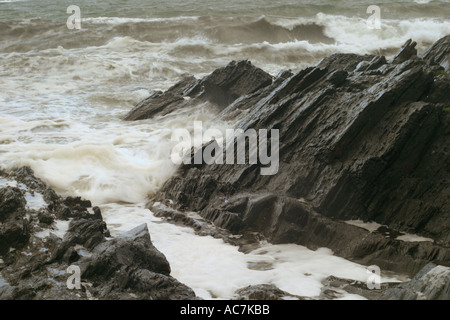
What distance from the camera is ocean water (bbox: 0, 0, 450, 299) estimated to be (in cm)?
815

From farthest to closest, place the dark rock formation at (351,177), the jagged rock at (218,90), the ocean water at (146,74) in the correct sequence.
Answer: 1. the jagged rock at (218,90)
2. the dark rock formation at (351,177)
3. the ocean water at (146,74)

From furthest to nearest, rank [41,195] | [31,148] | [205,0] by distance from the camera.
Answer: [205,0]
[31,148]
[41,195]

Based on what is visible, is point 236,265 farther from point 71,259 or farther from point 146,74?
point 146,74

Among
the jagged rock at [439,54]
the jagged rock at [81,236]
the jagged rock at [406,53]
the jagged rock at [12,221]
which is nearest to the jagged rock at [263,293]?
the jagged rock at [81,236]

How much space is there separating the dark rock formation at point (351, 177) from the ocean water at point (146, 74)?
0.54 m

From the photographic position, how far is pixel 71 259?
688cm

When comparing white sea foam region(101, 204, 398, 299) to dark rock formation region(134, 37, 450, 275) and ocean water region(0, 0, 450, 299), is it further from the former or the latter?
dark rock formation region(134, 37, 450, 275)

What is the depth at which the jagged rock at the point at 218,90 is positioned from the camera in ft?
47.1

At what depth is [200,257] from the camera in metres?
8.02

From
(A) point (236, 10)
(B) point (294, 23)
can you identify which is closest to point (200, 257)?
(B) point (294, 23)

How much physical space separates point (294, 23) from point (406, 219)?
23.3 metres

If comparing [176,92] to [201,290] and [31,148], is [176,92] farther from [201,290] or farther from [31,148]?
[201,290]

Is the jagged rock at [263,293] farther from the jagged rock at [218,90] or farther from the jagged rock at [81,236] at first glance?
the jagged rock at [218,90]

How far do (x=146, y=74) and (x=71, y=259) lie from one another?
14859 mm
